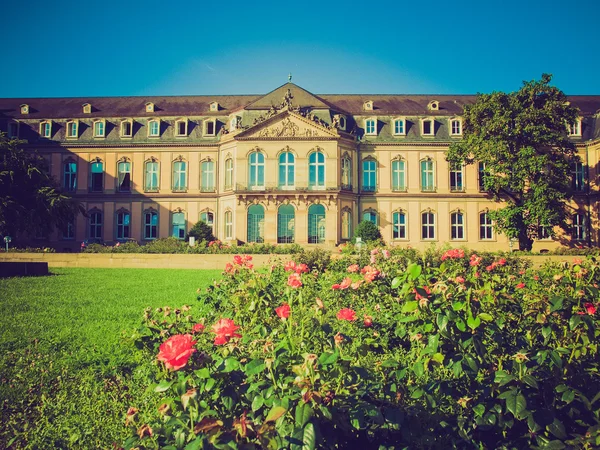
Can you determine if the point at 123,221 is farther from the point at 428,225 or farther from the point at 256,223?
the point at 428,225

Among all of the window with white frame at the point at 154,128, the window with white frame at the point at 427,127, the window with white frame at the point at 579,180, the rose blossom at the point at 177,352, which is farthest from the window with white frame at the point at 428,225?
the rose blossom at the point at 177,352

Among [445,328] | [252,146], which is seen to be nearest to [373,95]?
[252,146]

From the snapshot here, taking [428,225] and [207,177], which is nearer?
[428,225]

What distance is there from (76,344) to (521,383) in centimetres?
588

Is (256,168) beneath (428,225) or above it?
above

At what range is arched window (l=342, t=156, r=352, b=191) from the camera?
33031 millimetres

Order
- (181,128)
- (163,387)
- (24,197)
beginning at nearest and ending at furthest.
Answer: (163,387)
(24,197)
(181,128)

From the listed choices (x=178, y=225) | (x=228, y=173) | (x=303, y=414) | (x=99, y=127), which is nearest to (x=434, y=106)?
(x=228, y=173)

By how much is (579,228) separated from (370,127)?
61.6ft

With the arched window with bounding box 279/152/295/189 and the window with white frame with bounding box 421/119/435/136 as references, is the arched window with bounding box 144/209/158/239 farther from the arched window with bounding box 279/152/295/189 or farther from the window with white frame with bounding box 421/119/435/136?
the window with white frame with bounding box 421/119/435/136

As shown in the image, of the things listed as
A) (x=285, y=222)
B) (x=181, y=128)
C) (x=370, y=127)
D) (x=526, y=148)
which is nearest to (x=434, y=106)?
(x=370, y=127)

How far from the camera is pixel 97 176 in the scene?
3641 cm

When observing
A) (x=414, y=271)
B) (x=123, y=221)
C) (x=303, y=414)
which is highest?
(x=123, y=221)

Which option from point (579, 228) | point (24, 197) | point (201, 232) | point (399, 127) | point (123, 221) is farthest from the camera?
point (123, 221)
